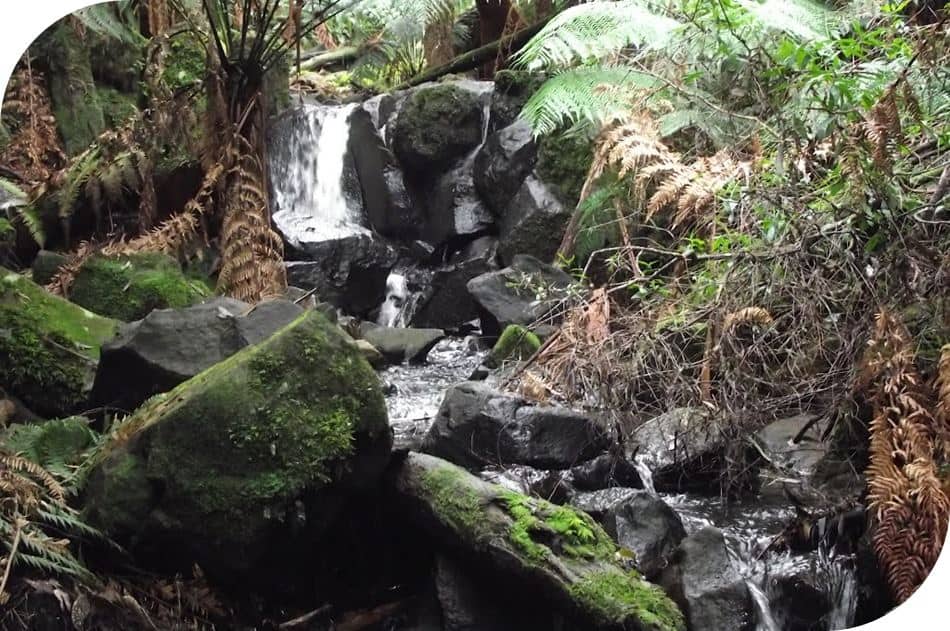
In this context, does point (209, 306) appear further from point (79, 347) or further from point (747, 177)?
point (747, 177)

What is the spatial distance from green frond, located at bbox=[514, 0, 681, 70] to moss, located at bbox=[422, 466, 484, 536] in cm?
129

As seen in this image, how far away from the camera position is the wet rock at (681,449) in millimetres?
2297

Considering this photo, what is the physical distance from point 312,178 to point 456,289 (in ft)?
3.81

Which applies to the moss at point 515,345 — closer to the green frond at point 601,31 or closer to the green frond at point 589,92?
the green frond at point 589,92

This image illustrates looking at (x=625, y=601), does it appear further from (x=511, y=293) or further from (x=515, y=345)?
(x=511, y=293)

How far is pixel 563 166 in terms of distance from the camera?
14.5 feet

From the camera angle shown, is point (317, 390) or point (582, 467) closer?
point (317, 390)

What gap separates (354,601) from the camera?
6.29ft

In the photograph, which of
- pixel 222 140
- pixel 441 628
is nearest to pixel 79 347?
pixel 222 140

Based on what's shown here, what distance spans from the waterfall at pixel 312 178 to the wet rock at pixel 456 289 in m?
0.65

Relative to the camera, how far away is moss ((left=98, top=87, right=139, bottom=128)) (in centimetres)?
261

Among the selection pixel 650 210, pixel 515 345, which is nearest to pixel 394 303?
pixel 515 345

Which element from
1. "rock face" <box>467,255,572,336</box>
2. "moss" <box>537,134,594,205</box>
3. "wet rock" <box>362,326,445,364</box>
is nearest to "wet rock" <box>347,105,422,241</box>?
"moss" <box>537,134,594,205</box>

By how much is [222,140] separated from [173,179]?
9.1 inches
